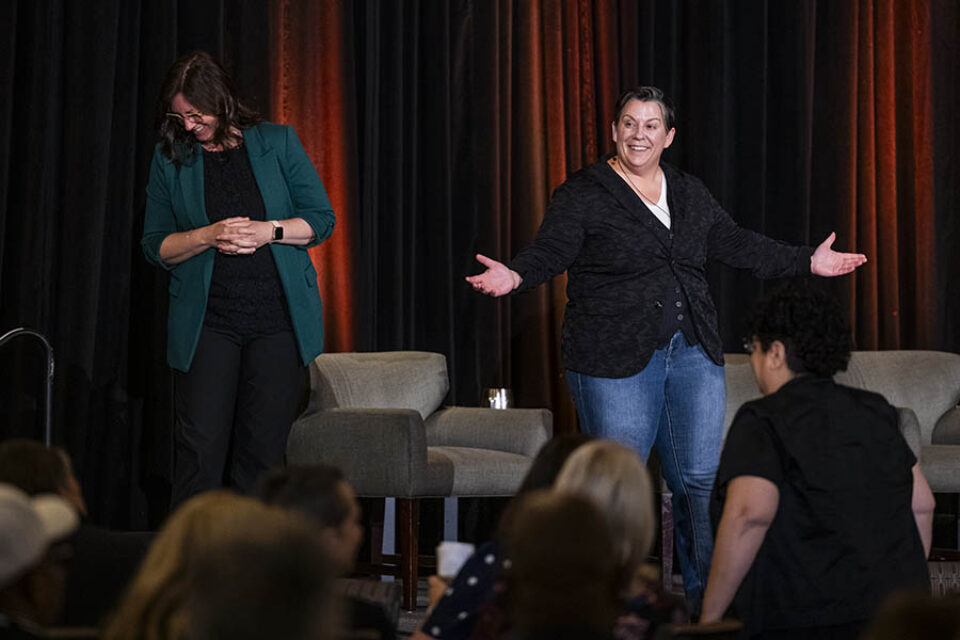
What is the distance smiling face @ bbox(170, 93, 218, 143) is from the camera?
3.57 meters

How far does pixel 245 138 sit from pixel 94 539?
5.29 feet

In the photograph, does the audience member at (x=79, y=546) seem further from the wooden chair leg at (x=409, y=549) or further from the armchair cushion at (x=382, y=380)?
the armchair cushion at (x=382, y=380)

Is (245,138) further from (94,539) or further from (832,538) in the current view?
(832,538)

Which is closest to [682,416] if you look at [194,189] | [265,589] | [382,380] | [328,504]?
[194,189]

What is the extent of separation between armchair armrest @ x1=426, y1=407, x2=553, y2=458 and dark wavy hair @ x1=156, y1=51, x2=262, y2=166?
1.60 m

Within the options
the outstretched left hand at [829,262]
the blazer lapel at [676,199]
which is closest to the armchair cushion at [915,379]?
the outstretched left hand at [829,262]

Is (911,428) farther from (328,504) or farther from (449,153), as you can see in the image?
(328,504)

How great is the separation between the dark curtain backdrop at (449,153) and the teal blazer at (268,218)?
2.89 ft

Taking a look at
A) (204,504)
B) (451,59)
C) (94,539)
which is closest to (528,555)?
(204,504)

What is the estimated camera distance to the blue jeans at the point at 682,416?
349 centimetres

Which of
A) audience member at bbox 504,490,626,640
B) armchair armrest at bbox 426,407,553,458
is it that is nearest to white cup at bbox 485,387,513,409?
armchair armrest at bbox 426,407,553,458

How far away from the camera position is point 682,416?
140 inches

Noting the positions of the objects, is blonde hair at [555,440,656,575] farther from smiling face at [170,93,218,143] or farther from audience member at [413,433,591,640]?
smiling face at [170,93,218,143]

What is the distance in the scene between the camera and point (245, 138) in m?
3.67
